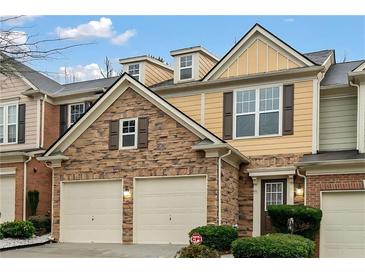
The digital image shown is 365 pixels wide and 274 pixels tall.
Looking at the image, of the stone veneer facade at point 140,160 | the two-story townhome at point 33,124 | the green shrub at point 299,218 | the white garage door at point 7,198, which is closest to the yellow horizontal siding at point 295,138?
the stone veneer facade at point 140,160

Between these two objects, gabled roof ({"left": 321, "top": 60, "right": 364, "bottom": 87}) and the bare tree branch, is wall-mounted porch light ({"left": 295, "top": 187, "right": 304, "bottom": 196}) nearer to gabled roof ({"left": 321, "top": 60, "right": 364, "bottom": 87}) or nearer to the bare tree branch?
gabled roof ({"left": 321, "top": 60, "right": 364, "bottom": 87})

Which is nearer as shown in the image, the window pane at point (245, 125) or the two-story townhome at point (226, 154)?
the two-story townhome at point (226, 154)

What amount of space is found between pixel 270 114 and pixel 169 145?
139 inches

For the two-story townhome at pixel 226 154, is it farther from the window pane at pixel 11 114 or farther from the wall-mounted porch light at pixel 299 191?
the window pane at pixel 11 114

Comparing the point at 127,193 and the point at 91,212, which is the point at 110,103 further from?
the point at 91,212

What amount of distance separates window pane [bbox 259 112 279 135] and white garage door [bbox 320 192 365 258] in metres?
2.93

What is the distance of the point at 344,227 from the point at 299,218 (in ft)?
5.49

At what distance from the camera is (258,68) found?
59.3 feet

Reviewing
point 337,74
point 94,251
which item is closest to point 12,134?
point 94,251

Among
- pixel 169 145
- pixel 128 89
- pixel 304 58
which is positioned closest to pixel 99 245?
pixel 169 145

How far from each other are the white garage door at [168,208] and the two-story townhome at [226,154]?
0.10 feet

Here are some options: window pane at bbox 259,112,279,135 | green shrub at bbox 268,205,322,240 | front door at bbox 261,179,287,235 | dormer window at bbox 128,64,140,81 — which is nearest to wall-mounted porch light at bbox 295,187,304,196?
front door at bbox 261,179,287,235

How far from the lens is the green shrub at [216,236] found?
1454 centimetres
